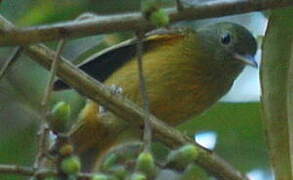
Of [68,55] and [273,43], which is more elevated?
[273,43]

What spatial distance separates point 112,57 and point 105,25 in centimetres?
189

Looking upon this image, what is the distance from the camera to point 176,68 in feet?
13.6

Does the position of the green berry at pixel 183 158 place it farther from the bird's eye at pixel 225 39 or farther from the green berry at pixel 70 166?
the bird's eye at pixel 225 39

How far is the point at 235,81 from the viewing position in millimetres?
4336

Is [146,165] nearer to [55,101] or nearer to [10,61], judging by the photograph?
[10,61]

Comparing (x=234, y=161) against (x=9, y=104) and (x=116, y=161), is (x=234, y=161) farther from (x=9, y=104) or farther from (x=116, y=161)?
(x=116, y=161)

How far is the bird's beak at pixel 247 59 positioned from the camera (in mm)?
4046

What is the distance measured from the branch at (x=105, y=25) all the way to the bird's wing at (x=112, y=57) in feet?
3.88

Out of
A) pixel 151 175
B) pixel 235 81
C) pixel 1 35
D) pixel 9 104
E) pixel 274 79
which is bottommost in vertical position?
pixel 235 81

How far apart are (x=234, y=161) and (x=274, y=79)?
924 mm

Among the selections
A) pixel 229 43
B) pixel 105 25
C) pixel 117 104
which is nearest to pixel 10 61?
pixel 105 25

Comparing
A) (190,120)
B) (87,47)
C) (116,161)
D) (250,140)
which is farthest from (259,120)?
(116,161)

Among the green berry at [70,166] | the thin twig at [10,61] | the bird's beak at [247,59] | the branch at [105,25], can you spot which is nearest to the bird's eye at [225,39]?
the bird's beak at [247,59]

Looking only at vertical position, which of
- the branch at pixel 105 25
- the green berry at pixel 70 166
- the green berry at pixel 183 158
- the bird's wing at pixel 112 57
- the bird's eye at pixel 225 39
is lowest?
the bird's eye at pixel 225 39
